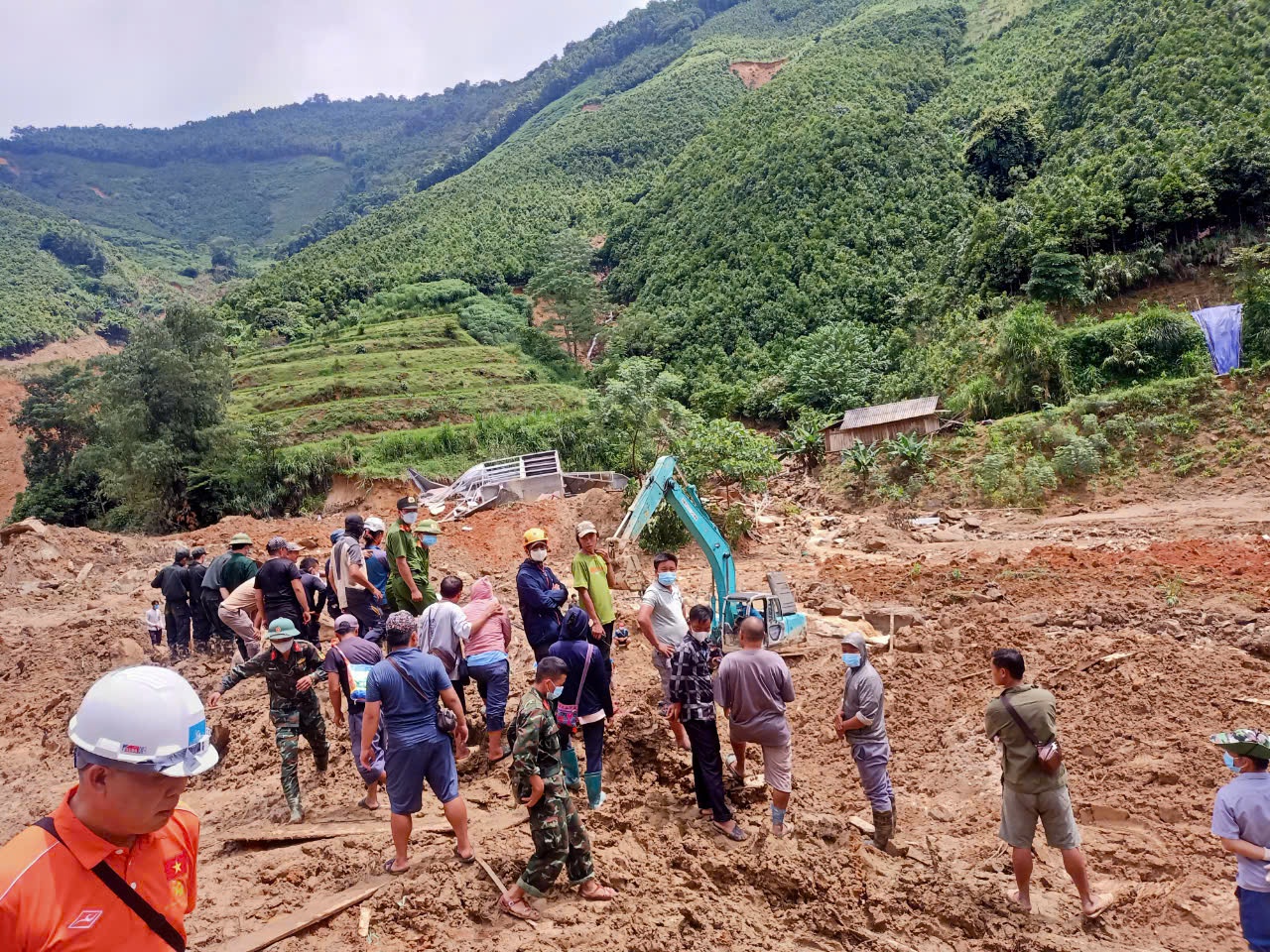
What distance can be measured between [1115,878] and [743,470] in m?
14.0

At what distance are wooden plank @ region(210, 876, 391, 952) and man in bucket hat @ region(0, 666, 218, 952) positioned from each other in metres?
2.63

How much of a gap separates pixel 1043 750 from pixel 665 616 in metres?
2.84

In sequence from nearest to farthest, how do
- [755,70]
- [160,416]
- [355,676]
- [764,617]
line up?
[355,676], [764,617], [160,416], [755,70]

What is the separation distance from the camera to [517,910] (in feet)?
14.9

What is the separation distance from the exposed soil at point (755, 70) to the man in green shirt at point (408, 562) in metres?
79.2

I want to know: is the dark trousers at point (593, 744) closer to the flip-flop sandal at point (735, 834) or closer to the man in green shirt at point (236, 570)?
the flip-flop sandal at point (735, 834)

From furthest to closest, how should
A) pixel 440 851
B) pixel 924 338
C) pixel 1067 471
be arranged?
pixel 924 338, pixel 1067 471, pixel 440 851

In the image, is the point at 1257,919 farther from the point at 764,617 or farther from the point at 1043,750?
the point at 764,617

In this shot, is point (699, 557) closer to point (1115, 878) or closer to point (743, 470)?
point (743, 470)

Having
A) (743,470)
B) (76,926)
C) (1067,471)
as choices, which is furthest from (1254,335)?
(76,926)

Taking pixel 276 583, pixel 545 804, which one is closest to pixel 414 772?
→ pixel 545 804

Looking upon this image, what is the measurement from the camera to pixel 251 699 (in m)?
8.97

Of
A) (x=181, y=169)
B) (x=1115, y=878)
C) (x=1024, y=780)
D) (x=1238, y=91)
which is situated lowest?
(x=1115, y=878)

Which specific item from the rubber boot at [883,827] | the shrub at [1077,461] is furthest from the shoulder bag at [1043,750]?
the shrub at [1077,461]
